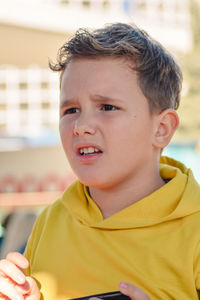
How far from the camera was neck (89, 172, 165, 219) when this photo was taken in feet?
4.68

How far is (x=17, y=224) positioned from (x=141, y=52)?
1.70 m

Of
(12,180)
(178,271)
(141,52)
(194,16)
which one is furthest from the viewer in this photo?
(194,16)

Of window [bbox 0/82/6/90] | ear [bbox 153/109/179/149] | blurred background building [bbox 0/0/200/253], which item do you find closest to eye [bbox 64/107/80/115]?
ear [bbox 153/109/179/149]

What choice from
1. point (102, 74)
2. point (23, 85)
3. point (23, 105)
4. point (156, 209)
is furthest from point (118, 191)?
point (23, 105)

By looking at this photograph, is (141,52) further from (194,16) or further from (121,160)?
(194,16)

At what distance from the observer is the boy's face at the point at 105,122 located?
1.33 meters

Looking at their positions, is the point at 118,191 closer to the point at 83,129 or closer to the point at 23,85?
the point at 83,129

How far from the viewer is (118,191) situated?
1.43 meters

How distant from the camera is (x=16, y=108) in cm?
1122

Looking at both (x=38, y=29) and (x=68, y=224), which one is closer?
(x=68, y=224)

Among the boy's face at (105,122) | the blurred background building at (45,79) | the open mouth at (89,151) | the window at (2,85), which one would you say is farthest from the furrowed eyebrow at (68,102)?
the window at (2,85)

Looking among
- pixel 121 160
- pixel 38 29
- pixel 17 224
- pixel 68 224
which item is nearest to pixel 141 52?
pixel 121 160

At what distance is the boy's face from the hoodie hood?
0.10m

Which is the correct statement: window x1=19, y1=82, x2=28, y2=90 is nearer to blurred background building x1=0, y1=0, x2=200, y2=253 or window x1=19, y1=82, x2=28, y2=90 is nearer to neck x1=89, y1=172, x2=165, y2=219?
blurred background building x1=0, y1=0, x2=200, y2=253
